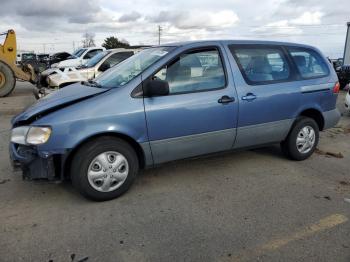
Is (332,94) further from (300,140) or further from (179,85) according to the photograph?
(179,85)

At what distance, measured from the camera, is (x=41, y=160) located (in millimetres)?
3629

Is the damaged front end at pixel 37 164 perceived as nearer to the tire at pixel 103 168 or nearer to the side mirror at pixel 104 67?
the tire at pixel 103 168

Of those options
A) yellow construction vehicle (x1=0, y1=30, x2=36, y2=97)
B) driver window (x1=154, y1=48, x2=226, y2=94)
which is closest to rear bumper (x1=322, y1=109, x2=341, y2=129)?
driver window (x1=154, y1=48, x2=226, y2=94)

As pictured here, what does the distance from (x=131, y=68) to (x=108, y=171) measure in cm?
138

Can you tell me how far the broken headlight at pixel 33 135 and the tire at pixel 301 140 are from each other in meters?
3.28

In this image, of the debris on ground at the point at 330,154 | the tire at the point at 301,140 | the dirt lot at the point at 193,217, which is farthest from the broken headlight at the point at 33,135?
the debris on ground at the point at 330,154

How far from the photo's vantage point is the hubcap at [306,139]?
16.9 feet

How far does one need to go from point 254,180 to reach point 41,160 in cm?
254

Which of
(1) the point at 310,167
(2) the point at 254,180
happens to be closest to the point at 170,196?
(2) the point at 254,180

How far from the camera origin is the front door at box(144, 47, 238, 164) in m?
3.99

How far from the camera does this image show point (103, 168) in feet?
12.4

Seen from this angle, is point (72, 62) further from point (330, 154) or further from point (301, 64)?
point (330, 154)

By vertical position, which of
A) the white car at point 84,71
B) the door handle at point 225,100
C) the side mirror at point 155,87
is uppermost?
the white car at point 84,71

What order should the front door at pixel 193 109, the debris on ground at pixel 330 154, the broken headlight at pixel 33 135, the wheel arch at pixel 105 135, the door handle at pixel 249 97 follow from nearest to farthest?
the broken headlight at pixel 33 135, the wheel arch at pixel 105 135, the front door at pixel 193 109, the door handle at pixel 249 97, the debris on ground at pixel 330 154
